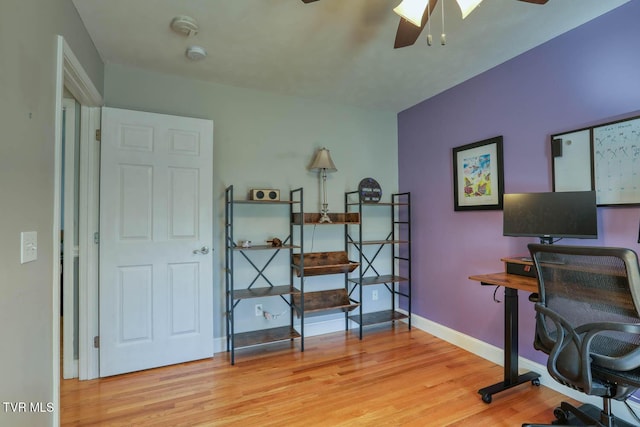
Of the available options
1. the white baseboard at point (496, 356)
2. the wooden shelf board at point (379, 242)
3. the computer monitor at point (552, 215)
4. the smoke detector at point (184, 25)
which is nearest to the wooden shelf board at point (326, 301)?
the wooden shelf board at point (379, 242)

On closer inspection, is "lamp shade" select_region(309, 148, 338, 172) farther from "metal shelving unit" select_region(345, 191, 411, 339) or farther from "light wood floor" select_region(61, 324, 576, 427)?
"light wood floor" select_region(61, 324, 576, 427)

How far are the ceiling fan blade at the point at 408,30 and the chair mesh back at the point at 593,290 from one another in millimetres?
1317

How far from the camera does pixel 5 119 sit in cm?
111

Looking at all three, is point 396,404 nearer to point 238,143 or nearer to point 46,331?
point 46,331

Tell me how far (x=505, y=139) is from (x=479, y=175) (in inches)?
14.2

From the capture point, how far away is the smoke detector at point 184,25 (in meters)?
1.96

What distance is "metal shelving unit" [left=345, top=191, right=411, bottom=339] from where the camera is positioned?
10.9 ft

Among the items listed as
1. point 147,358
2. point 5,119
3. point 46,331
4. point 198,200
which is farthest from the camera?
point 198,200

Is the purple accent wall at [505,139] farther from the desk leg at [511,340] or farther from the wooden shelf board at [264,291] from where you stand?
the wooden shelf board at [264,291]

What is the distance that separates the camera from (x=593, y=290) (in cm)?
145

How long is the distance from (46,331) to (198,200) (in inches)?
55.8

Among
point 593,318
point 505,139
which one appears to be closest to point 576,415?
point 593,318

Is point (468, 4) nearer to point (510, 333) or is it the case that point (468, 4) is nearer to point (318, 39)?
point (318, 39)

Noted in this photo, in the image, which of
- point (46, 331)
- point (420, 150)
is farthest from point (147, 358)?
point (420, 150)
